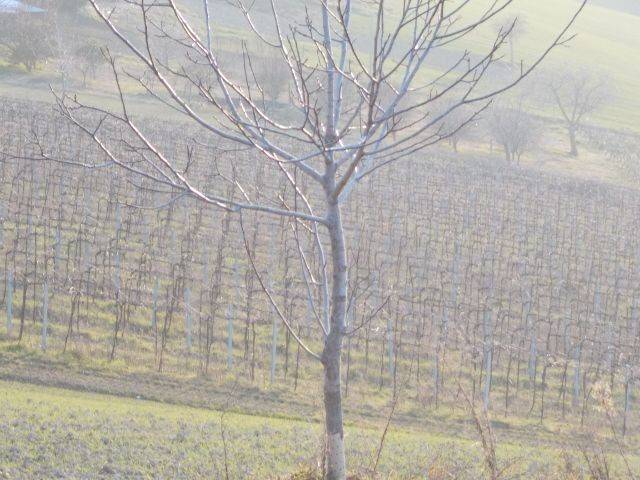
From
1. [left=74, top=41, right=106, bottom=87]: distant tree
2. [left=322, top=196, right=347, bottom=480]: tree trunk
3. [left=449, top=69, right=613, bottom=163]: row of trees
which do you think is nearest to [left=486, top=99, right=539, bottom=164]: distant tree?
[left=449, top=69, right=613, bottom=163]: row of trees

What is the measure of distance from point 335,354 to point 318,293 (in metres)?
12.8

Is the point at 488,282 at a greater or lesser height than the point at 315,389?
greater

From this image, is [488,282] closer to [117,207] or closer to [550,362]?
[550,362]

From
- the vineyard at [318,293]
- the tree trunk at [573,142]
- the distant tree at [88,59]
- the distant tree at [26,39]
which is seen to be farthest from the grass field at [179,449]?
the tree trunk at [573,142]

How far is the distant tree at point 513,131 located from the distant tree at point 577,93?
9530 mm

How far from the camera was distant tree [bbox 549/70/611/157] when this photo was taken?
5850 centimetres

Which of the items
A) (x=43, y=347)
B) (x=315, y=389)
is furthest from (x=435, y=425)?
(x=43, y=347)

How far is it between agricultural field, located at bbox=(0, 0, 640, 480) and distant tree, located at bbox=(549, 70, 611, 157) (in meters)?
25.0

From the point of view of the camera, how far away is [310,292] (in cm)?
526

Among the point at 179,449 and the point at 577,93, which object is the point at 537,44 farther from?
the point at 179,449

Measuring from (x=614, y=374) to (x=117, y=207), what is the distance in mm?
10701

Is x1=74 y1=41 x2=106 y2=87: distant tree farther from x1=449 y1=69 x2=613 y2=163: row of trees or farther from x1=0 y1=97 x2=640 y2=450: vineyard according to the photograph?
x1=449 y1=69 x2=613 y2=163: row of trees

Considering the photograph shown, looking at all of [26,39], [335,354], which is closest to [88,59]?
[26,39]

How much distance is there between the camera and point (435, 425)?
13391 mm
